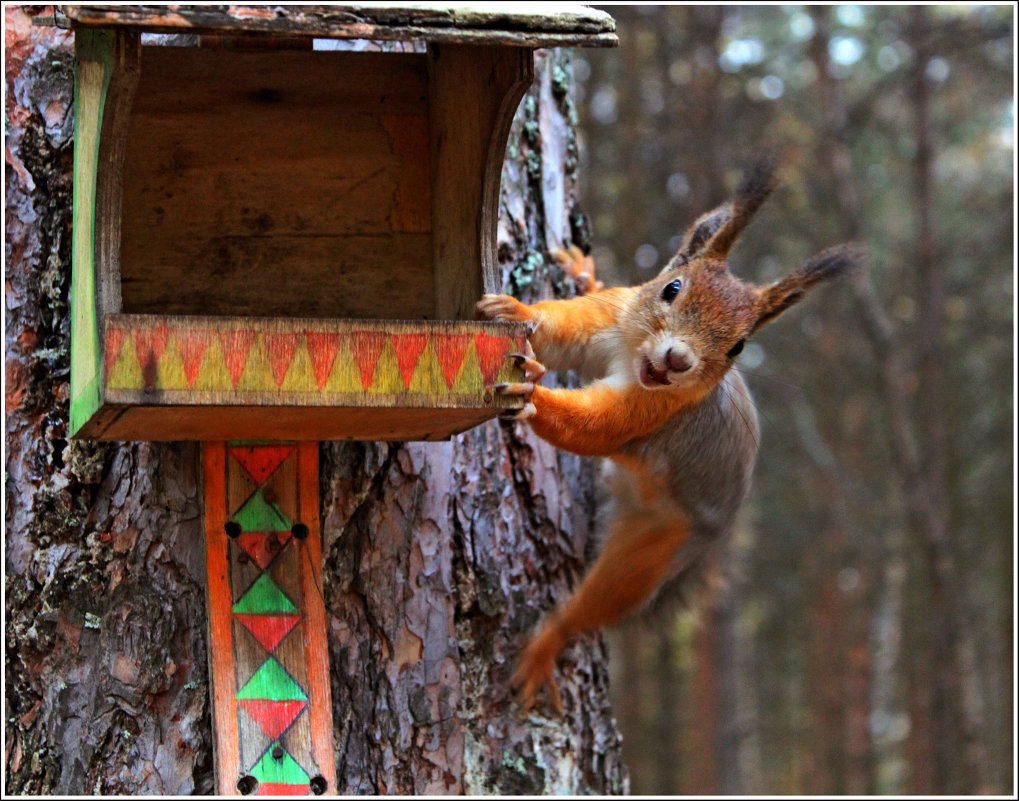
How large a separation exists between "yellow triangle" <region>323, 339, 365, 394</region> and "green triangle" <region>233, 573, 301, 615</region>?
2.02 ft

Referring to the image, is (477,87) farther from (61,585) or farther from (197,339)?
(61,585)

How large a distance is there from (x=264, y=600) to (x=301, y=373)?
0.64 meters

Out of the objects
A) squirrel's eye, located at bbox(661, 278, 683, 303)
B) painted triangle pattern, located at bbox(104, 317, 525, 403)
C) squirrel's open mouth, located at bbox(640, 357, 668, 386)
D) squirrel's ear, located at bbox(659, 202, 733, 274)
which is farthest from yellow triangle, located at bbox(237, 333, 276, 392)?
squirrel's ear, located at bbox(659, 202, 733, 274)

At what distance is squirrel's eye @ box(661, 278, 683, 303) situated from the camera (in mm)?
2641

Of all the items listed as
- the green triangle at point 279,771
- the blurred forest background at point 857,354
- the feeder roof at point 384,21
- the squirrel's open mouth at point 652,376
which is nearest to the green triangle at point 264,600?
the green triangle at point 279,771

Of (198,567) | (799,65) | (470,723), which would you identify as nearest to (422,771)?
(470,723)

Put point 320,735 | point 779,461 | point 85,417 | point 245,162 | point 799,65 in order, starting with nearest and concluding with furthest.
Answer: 1. point 85,417
2. point 320,735
3. point 245,162
4. point 799,65
5. point 779,461

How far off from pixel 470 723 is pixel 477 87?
1392 mm

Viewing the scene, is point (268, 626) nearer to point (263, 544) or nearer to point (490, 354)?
point (263, 544)

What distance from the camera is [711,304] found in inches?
103

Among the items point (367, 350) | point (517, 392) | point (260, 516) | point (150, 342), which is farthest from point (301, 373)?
point (260, 516)

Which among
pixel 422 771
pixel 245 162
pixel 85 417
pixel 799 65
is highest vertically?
pixel 799 65

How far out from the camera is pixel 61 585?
7.75 feet

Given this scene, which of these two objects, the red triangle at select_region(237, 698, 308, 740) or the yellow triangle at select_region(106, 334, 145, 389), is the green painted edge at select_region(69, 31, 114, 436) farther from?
the red triangle at select_region(237, 698, 308, 740)
